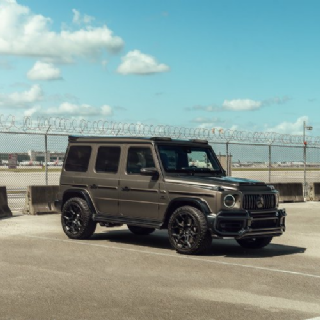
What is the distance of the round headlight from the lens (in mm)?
10312

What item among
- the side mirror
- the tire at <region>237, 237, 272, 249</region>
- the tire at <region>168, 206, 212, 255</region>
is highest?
the side mirror

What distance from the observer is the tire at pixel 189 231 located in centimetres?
1025

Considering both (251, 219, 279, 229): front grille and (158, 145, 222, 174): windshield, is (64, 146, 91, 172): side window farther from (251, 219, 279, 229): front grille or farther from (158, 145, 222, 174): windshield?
(251, 219, 279, 229): front grille

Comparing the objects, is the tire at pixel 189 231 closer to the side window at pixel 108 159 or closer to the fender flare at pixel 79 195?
the side window at pixel 108 159

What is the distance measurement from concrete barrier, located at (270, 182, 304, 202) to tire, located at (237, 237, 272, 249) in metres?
11.2

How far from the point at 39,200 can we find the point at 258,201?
8.37 meters

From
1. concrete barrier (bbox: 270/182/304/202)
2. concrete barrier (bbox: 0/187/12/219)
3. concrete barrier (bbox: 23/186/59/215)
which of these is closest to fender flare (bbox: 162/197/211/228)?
concrete barrier (bbox: 0/187/12/219)

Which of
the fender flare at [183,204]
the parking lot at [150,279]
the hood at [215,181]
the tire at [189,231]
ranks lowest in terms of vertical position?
the parking lot at [150,279]

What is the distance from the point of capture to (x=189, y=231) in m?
10.5

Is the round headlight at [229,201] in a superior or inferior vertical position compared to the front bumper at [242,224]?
superior

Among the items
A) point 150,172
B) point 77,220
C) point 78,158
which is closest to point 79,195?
point 77,220

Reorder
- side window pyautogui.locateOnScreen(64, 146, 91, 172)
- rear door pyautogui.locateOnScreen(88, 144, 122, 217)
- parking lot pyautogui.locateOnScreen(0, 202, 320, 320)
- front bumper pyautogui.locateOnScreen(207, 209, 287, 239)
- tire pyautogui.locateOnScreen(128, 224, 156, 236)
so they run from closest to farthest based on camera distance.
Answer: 1. parking lot pyautogui.locateOnScreen(0, 202, 320, 320)
2. front bumper pyautogui.locateOnScreen(207, 209, 287, 239)
3. rear door pyautogui.locateOnScreen(88, 144, 122, 217)
4. side window pyautogui.locateOnScreen(64, 146, 91, 172)
5. tire pyautogui.locateOnScreen(128, 224, 156, 236)

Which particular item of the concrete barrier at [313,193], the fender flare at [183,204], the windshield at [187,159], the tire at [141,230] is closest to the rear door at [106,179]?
the windshield at [187,159]

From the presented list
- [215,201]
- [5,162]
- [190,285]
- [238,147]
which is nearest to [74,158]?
[215,201]
